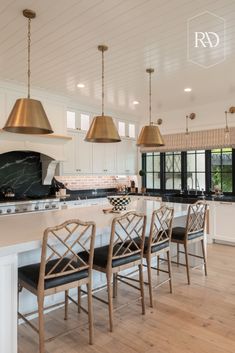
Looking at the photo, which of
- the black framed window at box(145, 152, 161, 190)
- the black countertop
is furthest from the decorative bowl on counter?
the black framed window at box(145, 152, 161, 190)

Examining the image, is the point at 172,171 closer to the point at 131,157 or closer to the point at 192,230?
the point at 131,157

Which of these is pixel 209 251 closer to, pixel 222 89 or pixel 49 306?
pixel 222 89

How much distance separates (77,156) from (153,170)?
2.13m

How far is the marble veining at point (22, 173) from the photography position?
488 cm

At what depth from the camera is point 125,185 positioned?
7137mm

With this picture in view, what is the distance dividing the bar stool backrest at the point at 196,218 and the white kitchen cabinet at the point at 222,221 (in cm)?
162

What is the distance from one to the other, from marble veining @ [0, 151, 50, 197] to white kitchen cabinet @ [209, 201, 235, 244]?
3.23 metres

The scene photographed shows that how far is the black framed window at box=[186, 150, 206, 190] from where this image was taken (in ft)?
19.8

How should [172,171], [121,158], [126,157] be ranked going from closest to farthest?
1. [172,171]
2. [121,158]
3. [126,157]

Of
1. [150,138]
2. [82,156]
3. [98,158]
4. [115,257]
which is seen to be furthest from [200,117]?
[115,257]

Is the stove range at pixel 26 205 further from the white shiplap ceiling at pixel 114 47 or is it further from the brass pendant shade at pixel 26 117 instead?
the brass pendant shade at pixel 26 117

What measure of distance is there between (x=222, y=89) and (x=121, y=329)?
4.01 m

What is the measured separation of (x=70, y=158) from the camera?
223 inches

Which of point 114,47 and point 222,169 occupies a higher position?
point 114,47
